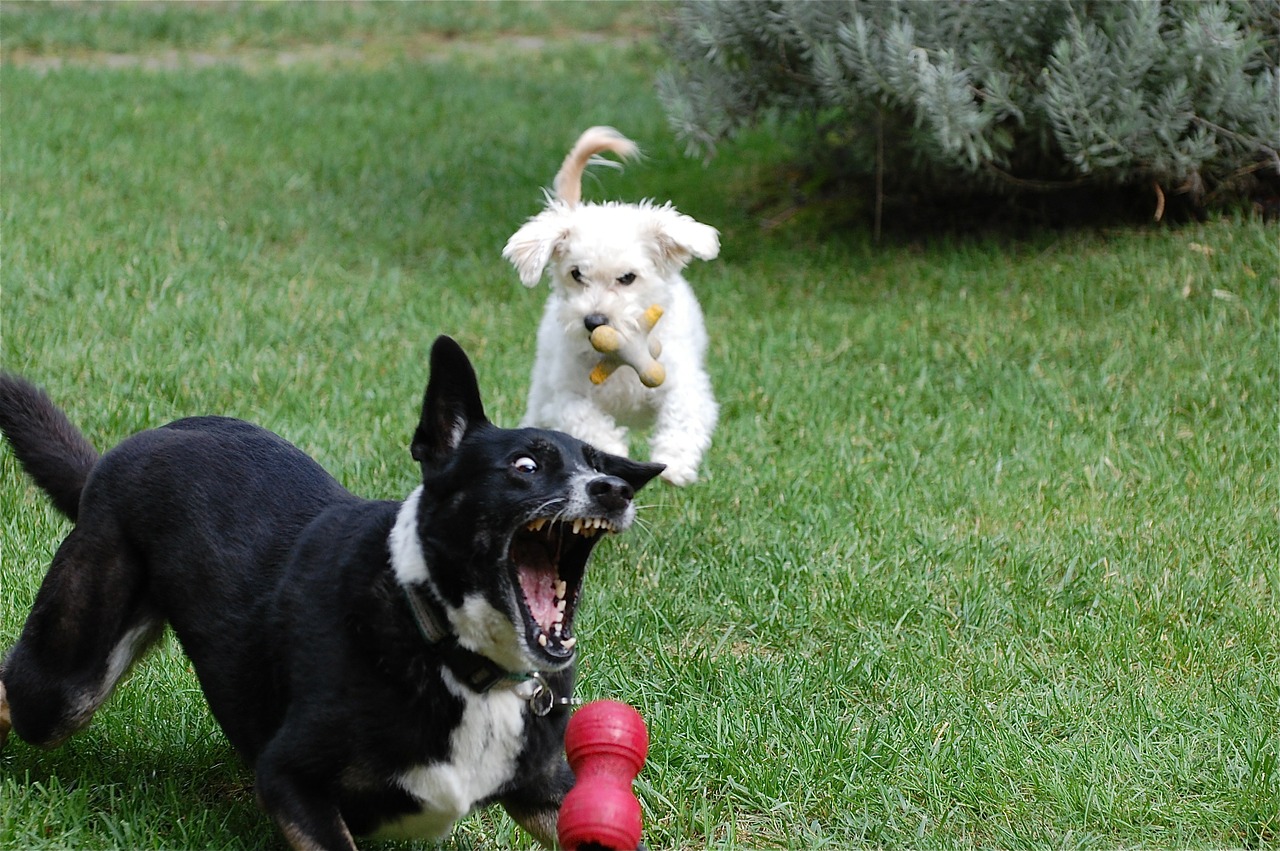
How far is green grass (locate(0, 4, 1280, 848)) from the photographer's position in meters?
3.45

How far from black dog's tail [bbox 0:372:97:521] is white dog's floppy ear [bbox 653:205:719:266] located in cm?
219

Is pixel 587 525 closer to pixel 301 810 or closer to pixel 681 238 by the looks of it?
pixel 301 810

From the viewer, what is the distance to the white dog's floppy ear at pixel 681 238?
498 centimetres

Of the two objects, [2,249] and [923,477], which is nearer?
[923,477]

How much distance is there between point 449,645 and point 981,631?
2118 millimetres

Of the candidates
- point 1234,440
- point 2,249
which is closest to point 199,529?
point 1234,440

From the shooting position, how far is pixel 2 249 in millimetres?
7340

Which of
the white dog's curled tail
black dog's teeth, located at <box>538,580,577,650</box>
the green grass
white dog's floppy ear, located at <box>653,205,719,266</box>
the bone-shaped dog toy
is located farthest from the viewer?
the white dog's curled tail

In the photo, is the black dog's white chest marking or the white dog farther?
the white dog

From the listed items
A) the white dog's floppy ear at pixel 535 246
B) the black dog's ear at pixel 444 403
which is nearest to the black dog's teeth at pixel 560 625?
the black dog's ear at pixel 444 403

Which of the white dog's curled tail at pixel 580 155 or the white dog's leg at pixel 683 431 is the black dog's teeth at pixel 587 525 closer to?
the white dog's leg at pixel 683 431

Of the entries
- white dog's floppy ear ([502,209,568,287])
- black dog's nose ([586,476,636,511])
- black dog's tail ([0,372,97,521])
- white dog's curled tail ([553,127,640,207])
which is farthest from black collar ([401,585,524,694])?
white dog's curled tail ([553,127,640,207])

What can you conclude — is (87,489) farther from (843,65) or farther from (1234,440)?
(843,65)

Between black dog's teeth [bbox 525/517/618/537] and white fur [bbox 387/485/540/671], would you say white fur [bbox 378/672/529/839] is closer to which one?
white fur [bbox 387/485/540/671]
